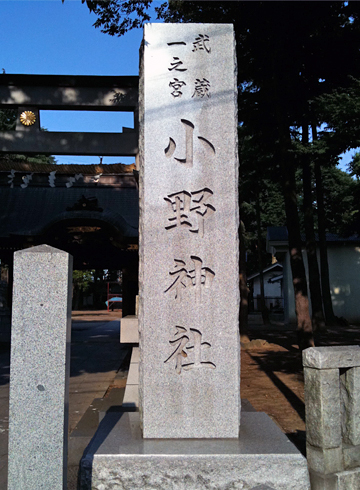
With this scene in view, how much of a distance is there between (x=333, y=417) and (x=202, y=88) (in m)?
2.90

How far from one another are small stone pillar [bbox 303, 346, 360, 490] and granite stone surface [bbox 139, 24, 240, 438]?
0.58 meters

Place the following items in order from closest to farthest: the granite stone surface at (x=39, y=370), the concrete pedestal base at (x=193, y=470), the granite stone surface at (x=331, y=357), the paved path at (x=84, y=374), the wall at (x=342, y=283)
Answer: the granite stone surface at (x=39, y=370)
the concrete pedestal base at (x=193, y=470)
the granite stone surface at (x=331, y=357)
the paved path at (x=84, y=374)
the wall at (x=342, y=283)

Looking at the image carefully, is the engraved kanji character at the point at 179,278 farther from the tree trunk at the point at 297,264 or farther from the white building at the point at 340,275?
the white building at the point at 340,275

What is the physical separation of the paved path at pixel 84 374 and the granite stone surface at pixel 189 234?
136 cm

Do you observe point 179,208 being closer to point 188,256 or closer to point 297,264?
point 188,256

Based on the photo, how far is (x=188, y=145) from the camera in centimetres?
366

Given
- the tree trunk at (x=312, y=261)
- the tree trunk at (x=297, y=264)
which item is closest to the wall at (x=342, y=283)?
the tree trunk at (x=312, y=261)

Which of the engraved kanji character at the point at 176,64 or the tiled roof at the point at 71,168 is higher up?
the tiled roof at the point at 71,168

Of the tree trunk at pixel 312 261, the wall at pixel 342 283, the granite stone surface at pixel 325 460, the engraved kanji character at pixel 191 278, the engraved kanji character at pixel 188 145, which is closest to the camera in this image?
the granite stone surface at pixel 325 460

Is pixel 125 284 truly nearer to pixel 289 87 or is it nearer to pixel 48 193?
pixel 48 193

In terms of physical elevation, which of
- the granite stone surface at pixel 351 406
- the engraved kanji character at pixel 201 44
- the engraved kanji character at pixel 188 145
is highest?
the engraved kanji character at pixel 201 44

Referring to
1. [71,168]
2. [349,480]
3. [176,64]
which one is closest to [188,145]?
[176,64]

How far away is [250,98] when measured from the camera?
1105 cm

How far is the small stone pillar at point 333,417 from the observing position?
3.14 m
